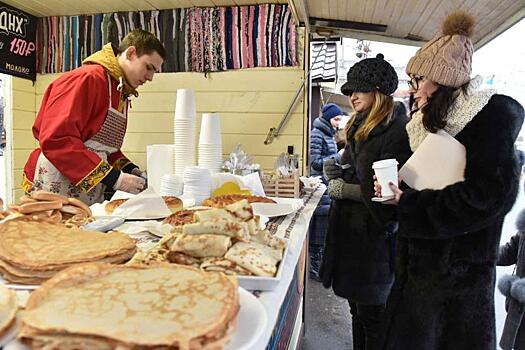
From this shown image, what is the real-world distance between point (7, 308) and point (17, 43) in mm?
3905

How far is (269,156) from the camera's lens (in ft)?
12.5

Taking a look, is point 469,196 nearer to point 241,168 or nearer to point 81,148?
point 241,168

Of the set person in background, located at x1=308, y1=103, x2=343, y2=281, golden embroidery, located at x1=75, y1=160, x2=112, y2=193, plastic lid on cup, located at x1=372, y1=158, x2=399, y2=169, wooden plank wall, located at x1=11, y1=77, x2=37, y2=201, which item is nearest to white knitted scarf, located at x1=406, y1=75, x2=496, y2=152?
plastic lid on cup, located at x1=372, y1=158, x2=399, y2=169

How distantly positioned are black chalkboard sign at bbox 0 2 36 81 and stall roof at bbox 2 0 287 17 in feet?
0.28

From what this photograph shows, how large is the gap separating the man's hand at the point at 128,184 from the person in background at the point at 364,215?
1.08 metres

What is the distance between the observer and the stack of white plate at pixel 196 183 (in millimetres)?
2059

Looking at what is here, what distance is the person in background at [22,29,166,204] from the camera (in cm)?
212

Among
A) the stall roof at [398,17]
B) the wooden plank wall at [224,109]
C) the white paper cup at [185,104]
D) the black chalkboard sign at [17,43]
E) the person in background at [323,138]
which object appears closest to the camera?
the white paper cup at [185,104]

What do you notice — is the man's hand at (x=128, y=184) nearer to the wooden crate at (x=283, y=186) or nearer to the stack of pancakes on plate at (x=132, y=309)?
the wooden crate at (x=283, y=186)

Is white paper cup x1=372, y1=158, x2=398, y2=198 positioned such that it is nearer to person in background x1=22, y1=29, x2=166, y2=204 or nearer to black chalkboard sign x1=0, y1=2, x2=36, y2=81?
person in background x1=22, y1=29, x2=166, y2=204

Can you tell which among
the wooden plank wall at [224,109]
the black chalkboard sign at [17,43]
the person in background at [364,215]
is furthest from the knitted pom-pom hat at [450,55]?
the black chalkboard sign at [17,43]

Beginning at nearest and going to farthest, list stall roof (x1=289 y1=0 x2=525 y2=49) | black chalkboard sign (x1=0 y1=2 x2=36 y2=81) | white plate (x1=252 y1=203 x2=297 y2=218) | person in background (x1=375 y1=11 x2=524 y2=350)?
1. person in background (x1=375 y1=11 x2=524 y2=350)
2. white plate (x1=252 y1=203 x2=297 y2=218)
3. stall roof (x1=289 y1=0 x2=525 y2=49)
4. black chalkboard sign (x1=0 y1=2 x2=36 y2=81)

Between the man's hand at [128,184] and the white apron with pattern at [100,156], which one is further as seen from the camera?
the white apron with pattern at [100,156]

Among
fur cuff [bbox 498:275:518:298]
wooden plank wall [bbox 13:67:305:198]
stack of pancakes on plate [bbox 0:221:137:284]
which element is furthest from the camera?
wooden plank wall [bbox 13:67:305:198]
